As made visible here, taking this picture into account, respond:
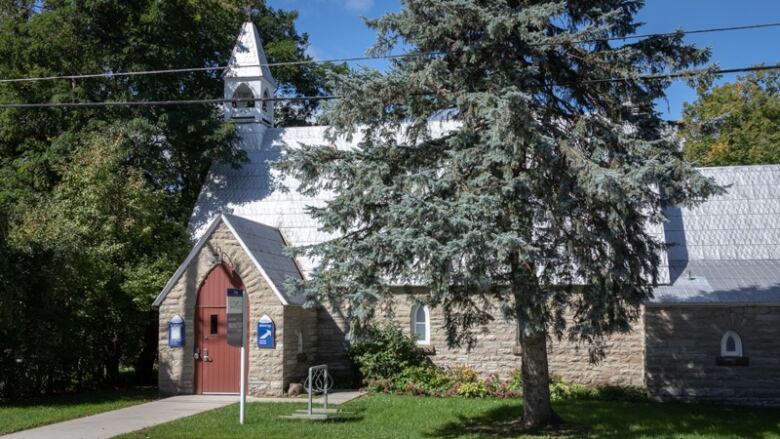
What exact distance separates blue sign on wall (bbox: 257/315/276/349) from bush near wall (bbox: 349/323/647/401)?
87.9 inches

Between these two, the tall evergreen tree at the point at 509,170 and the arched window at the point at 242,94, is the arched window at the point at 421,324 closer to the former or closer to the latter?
the tall evergreen tree at the point at 509,170

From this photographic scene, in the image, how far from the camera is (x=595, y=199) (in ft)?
42.1

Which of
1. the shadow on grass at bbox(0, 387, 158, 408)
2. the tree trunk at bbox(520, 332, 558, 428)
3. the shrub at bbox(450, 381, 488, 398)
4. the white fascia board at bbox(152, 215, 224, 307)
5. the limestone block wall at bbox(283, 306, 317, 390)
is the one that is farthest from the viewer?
the white fascia board at bbox(152, 215, 224, 307)

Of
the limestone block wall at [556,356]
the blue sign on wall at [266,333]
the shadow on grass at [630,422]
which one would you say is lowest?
the shadow on grass at [630,422]

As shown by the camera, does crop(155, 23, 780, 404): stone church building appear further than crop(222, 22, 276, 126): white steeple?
No

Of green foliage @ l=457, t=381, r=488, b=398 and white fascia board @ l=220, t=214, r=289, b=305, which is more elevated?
white fascia board @ l=220, t=214, r=289, b=305

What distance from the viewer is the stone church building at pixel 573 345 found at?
742 inches

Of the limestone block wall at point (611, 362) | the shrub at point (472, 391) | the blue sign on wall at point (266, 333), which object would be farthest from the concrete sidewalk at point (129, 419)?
the limestone block wall at point (611, 362)

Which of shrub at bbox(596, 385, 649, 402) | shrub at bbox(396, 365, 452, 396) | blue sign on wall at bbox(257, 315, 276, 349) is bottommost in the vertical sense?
shrub at bbox(596, 385, 649, 402)

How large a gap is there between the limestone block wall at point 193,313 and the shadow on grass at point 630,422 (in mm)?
5504

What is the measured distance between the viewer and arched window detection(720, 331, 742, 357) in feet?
62.4

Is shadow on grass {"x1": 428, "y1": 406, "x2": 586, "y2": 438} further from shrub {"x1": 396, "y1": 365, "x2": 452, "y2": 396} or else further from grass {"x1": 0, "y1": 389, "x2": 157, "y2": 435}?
grass {"x1": 0, "y1": 389, "x2": 157, "y2": 435}

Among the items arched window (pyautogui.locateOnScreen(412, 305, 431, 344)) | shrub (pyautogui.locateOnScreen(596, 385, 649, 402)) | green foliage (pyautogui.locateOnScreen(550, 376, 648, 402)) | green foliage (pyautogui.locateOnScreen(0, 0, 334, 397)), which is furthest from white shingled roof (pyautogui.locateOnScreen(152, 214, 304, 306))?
shrub (pyautogui.locateOnScreen(596, 385, 649, 402))

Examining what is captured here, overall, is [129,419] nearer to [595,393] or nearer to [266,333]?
[266,333]
